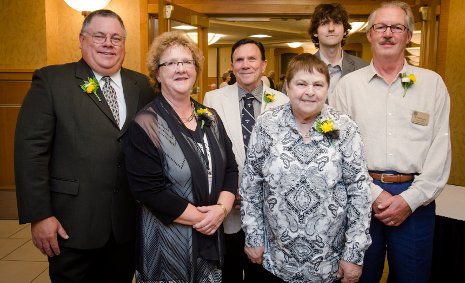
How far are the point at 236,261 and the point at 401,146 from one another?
1.06 m

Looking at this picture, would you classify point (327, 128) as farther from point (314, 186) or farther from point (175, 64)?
point (175, 64)

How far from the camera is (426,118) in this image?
2072 millimetres

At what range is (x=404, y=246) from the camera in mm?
2068

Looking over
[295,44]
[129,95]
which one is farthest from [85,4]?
[295,44]

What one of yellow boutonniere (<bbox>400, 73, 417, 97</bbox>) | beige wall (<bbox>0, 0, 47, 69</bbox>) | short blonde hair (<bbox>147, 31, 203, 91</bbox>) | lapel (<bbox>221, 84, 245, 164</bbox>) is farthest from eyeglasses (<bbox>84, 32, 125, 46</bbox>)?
beige wall (<bbox>0, 0, 47, 69</bbox>)

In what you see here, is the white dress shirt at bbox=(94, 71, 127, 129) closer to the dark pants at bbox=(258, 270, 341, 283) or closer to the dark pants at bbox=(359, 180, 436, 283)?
the dark pants at bbox=(258, 270, 341, 283)

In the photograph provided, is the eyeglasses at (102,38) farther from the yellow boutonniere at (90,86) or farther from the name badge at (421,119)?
the name badge at (421,119)

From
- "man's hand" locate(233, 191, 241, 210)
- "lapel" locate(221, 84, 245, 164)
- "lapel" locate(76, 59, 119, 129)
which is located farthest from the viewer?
"lapel" locate(221, 84, 245, 164)

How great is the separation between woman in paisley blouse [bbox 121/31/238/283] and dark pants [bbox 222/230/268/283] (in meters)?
0.36

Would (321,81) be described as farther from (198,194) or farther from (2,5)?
(2,5)

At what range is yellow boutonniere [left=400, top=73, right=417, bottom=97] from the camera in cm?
208

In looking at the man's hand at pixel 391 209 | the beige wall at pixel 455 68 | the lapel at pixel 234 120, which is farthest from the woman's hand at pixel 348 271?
the beige wall at pixel 455 68

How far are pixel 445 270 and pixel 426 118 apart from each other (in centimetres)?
108

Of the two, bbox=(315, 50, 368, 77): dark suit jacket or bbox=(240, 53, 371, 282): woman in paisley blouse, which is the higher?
bbox=(315, 50, 368, 77): dark suit jacket
